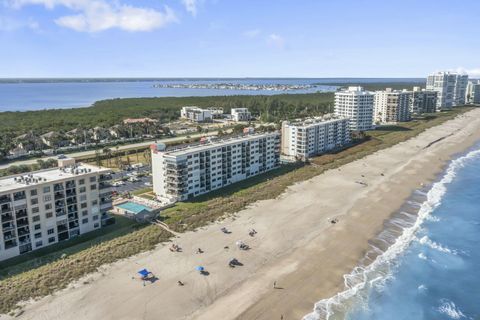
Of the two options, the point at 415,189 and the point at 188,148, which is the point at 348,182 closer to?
the point at 415,189

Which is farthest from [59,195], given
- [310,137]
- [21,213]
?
[310,137]

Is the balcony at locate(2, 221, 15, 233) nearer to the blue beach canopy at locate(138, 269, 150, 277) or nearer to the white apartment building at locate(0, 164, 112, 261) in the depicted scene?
the white apartment building at locate(0, 164, 112, 261)

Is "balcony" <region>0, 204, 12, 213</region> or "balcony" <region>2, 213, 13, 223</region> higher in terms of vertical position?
"balcony" <region>0, 204, 12, 213</region>

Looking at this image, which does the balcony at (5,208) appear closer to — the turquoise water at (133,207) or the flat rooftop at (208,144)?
the turquoise water at (133,207)

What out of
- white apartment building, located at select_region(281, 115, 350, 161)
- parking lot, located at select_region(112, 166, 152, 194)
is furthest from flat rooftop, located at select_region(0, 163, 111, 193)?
white apartment building, located at select_region(281, 115, 350, 161)

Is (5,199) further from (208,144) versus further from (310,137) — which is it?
(310,137)
